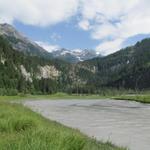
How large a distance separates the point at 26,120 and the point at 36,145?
1311cm

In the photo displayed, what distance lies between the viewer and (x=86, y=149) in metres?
11.7

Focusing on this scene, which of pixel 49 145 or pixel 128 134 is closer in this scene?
pixel 49 145

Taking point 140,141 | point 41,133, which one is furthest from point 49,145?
point 140,141

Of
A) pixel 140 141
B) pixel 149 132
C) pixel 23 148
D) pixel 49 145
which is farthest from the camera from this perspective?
pixel 149 132

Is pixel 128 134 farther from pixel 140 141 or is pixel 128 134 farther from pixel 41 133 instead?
pixel 41 133

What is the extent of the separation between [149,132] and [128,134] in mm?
2758

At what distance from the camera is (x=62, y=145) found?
34.0ft

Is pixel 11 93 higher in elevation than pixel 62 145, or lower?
higher

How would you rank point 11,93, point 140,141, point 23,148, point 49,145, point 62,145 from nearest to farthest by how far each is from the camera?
1. point 23,148
2. point 49,145
3. point 62,145
4. point 140,141
5. point 11,93

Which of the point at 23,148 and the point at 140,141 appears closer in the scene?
the point at 23,148

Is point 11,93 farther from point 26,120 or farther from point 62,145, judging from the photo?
point 62,145

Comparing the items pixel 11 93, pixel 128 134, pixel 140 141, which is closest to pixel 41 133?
pixel 140 141

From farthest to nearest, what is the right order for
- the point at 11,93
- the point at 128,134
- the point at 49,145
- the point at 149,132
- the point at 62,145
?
the point at 11,93 < the point at 149,132 < the point at 128,134 < the point at 62,145 < the point at 49,145

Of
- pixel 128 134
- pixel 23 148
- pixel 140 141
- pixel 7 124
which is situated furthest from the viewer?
pixel 128 134
